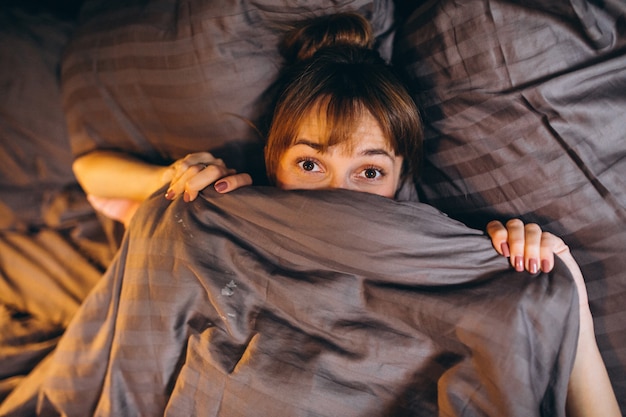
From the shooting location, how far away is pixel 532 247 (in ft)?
2.40

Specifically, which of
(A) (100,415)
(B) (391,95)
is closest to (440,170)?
(B) (391,95)

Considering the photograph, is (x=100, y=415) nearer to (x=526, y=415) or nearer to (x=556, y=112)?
(x=526, y=415)

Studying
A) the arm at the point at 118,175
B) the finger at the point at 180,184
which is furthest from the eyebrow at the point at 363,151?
the arm at the point at 118,175

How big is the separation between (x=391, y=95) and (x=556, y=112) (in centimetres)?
28

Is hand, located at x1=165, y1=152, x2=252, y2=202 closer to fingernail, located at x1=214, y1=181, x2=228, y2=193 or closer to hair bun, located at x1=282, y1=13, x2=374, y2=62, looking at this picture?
fingernail, located at x1=214, y1=181, x2=228, y2=193

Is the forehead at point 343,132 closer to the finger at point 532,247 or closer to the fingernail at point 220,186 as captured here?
the fingernail at point 220,186

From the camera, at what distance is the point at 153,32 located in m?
1.00

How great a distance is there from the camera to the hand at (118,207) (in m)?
1.09

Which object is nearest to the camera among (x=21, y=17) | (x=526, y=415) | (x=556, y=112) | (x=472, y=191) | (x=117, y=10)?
(x=526, y=415)

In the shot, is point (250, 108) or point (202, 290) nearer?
point (202, 290)

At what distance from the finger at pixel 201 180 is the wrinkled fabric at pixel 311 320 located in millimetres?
20

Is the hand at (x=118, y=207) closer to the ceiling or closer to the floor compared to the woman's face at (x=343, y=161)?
closer to the floor

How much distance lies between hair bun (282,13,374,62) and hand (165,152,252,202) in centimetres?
28

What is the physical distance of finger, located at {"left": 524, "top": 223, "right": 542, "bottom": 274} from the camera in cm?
70
